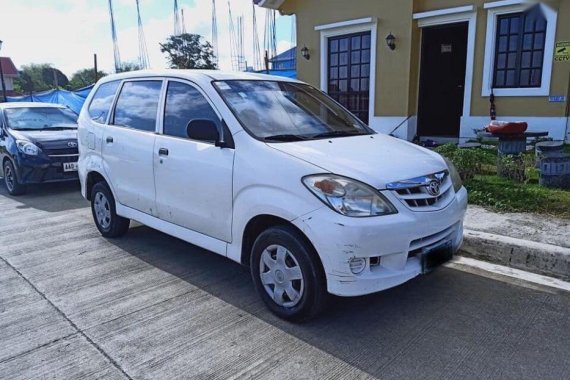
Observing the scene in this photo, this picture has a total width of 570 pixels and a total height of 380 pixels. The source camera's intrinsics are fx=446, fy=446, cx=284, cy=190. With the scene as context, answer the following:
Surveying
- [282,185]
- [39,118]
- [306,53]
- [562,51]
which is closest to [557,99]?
[562,51]

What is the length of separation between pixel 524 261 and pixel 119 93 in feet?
14.8

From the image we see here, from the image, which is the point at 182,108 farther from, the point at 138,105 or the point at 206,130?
the point at 138,105

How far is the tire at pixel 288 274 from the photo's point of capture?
3004 millimetres

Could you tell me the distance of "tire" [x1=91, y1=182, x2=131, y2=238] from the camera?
5.10 metres

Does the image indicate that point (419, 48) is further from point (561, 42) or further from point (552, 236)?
point (552, 236)

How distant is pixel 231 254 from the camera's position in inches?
141

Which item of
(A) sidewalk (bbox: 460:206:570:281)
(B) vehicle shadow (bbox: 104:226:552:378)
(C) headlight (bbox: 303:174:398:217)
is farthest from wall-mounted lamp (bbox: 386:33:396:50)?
(C) headlight (bbox: 303:174:398:217)

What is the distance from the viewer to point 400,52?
1073cm

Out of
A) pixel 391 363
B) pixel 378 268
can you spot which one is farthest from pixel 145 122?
pixel 391 363

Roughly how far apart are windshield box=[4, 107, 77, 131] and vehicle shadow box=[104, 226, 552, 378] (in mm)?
5919

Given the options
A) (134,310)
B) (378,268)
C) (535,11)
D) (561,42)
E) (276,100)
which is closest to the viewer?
(535,11)

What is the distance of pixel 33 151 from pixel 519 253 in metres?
7.57

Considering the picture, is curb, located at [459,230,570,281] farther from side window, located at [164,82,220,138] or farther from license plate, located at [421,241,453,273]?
side window, located at [164,82,220,138]

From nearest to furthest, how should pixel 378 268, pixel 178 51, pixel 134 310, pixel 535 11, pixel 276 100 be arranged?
pixel 535 11 < pixel 378 268 < pixel 134 310 < pixel 276 100 < pixel 178 51
